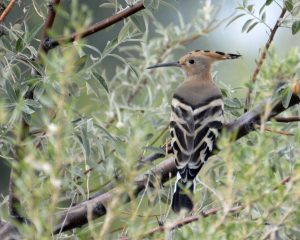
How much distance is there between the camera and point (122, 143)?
2.64 metres

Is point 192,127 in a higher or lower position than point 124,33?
lower

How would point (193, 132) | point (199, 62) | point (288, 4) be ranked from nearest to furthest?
point (288, 4), point (193, 132), point (199, 62)

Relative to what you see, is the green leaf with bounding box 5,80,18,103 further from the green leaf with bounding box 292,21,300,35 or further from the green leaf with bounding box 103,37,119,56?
the green leaf with bounding box 292,21,300,35

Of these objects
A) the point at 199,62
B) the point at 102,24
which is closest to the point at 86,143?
the point at 102,24

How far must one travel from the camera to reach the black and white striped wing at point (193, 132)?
3218 millimetres

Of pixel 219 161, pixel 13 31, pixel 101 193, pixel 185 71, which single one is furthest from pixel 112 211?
pixel 185 71

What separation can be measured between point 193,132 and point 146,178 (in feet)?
3.00

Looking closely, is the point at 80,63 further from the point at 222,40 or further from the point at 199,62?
the point at 222,40

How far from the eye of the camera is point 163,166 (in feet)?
9.56

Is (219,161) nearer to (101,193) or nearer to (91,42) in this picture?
(101,193)

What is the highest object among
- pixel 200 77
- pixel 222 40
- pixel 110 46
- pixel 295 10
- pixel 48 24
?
pixel 48 24

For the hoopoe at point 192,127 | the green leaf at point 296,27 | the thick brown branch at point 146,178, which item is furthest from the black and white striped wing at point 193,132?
the green leaf at point 296,27

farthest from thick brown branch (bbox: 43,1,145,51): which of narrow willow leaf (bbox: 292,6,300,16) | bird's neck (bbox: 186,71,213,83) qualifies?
bird's neck (bbox: 186,71,213,83)

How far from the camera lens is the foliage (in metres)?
1.70
